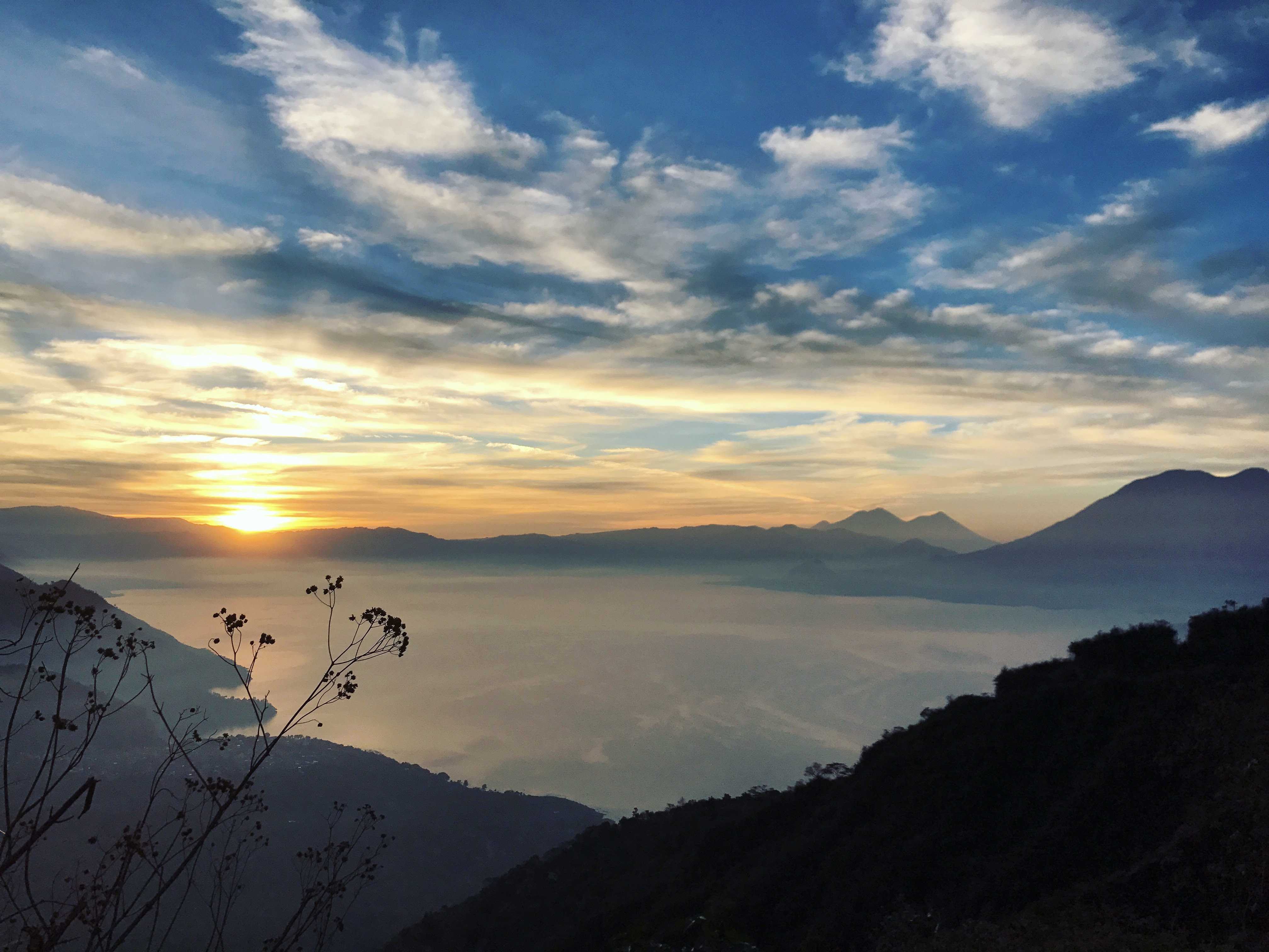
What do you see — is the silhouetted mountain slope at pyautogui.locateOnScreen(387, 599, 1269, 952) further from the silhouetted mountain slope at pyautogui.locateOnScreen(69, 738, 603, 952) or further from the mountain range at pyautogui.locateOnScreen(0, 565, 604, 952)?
the mountain range at pyautogui.locateOnScreen(0, 565, 604, 952)

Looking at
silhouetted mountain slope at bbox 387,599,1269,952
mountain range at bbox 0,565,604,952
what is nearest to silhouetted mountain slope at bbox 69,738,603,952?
mountain range at bbox 0,565,604,952

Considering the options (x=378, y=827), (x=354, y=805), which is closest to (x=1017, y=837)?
(x=378, y=827)

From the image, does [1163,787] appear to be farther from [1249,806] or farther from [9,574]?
[9,574]

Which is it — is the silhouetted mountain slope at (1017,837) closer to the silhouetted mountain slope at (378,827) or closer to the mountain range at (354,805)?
the silhouetted mountain slope at (378,827)

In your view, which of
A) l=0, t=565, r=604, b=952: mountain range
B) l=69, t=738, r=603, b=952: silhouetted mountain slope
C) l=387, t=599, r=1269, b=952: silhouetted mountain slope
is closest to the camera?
l=387, t=599, r=1269, b=952: silhouetted mountain slope

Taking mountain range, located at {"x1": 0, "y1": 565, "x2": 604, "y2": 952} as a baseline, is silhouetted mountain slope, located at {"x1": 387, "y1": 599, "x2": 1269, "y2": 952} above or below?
above

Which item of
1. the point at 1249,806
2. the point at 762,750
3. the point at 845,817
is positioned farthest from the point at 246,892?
the point at 762,750

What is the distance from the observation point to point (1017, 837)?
830 inches

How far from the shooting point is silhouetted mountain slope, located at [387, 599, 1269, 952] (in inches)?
607

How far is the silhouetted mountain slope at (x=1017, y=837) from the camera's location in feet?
50.6

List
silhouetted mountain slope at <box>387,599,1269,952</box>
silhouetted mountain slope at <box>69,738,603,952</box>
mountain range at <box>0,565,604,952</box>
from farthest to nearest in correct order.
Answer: silhouetted mountain slope at <box>69,738,603,952</box>, mountain range at <box>0,565,604,952</box>, silhouetted mountain slope at <box>387,599,1269,952</box>

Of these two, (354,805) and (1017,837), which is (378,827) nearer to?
(354,805)

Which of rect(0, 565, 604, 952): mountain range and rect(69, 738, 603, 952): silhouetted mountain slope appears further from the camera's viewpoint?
rect(69, 738, 603, 952): silhouetted mountain slope

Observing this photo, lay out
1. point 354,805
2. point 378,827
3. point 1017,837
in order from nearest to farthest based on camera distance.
A: point 1017,837 < point 378,827 < point 354,805
